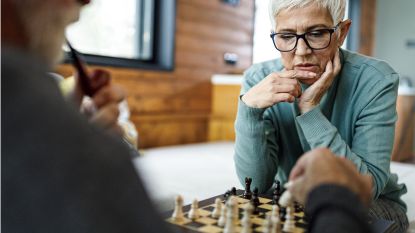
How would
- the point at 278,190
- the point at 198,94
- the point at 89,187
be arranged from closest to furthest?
1. the point at 89,187
2. the point at 278,190
3. the point at 198,94

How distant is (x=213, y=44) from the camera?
13.4 ft

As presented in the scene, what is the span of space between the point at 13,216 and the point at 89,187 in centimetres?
9

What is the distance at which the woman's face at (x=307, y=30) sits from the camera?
4.38 feet

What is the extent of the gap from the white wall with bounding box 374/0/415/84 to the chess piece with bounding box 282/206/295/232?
5.36 m

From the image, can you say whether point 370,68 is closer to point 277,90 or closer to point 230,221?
point 277,90

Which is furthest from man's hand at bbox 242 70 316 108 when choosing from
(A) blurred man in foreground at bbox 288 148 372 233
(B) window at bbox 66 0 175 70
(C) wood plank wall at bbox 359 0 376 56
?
(C) wood plank wall at bbox 359 0 376 56

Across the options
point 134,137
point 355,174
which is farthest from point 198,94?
point 355,174

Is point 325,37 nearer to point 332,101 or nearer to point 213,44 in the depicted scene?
point 332,101

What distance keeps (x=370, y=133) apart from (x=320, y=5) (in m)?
0.41

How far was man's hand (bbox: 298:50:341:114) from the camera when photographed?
Result: 52.7 inches

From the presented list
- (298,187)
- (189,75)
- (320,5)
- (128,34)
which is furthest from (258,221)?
(189,75)

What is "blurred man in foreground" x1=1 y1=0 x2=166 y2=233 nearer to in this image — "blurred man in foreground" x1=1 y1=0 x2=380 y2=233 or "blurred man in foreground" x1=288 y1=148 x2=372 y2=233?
"blurred man in foreground" x1=1 y1=0 x2=380 y2=233

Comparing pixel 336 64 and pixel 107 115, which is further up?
pixel 336 64

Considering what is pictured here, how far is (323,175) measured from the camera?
687 millimetres
